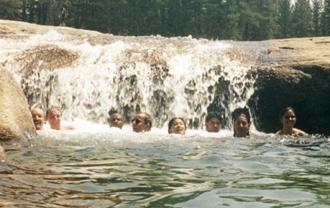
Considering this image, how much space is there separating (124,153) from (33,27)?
11.0m

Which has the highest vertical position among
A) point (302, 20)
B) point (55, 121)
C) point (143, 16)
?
point (302, 20)

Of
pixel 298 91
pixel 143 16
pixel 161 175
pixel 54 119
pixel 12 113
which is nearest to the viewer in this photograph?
pixel 161 175

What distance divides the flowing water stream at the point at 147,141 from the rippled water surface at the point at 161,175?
0.01m

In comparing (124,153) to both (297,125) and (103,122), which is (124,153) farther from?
(297,125)

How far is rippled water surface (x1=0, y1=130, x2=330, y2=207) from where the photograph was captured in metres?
3.05

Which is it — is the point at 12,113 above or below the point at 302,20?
below

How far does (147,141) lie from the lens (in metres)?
6.45

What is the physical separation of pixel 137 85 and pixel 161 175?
21.2 ft

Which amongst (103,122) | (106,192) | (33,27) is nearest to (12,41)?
(33,27)

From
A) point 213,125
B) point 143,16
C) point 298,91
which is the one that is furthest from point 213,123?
point 143,16

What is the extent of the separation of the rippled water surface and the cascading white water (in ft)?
13.3

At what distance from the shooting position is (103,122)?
10.1 metres

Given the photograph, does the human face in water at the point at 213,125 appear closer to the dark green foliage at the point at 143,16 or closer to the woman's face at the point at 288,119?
the woman's face at the point at 288,119

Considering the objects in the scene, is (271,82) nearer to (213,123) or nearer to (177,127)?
(213,123)
